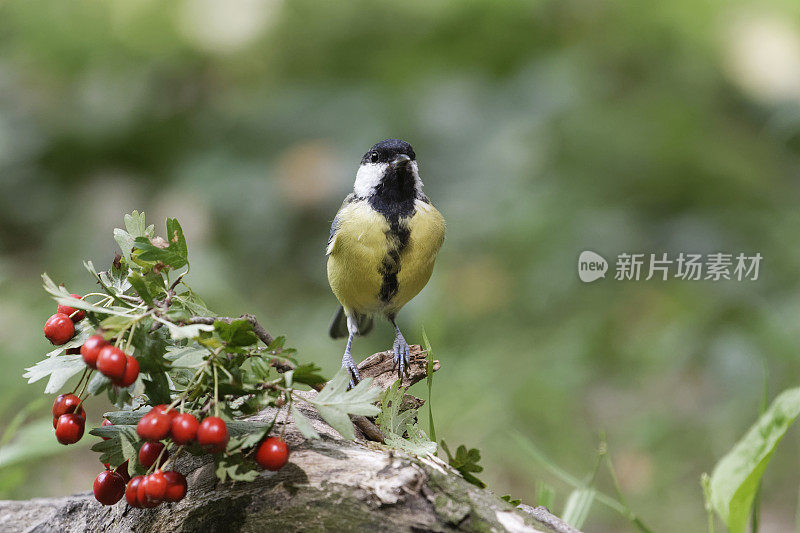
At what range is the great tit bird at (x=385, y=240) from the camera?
90.1 inches

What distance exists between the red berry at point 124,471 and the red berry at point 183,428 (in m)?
0.33

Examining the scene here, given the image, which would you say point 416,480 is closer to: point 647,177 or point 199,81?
point 647,177

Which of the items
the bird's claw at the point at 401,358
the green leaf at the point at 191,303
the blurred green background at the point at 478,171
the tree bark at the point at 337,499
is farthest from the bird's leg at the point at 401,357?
the blurred green background at the point at 478,171

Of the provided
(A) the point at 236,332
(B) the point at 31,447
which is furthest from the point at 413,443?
(B) the point at 31,447

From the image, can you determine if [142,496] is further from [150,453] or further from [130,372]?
[130,372]

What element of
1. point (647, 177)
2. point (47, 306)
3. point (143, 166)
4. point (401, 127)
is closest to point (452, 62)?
point (401, 127)

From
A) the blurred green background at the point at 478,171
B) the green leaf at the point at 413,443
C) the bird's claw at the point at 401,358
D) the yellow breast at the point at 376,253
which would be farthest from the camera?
the blurred green background at the point at 478,171

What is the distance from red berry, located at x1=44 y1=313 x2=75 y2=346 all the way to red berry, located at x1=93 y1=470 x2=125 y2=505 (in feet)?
1.05

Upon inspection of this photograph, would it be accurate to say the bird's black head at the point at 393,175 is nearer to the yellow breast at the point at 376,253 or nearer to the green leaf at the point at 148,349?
the yellow breast at the point at 376,253

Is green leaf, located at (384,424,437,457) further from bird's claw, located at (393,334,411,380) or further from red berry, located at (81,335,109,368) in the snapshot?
red berry, located at (81,335,109,368)

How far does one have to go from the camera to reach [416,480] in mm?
1460

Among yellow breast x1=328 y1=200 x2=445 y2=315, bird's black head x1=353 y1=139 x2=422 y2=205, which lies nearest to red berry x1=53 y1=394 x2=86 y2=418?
yellow breast x1=328 y1=200 x2=445 y2=315

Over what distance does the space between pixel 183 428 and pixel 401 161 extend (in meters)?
1.34

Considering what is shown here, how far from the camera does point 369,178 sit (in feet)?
8.39
